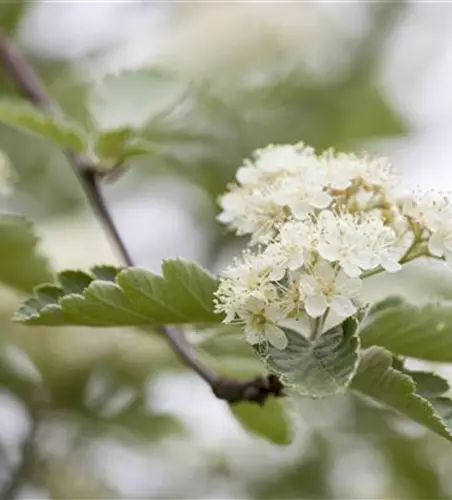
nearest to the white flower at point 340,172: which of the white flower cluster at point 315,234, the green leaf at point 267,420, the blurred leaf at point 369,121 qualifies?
the white flower cluster at point 315,234

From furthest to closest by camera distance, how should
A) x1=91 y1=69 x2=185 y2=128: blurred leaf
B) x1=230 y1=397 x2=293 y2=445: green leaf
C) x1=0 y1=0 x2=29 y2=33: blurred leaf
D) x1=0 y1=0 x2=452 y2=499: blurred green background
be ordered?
x1=0 y1=0 x2=29 y2=33: blurred leaf, x1=0 y1=0 x2=452 y2=499: blurred green background, x1=91 y1=69 x2=185 y2=128: blurred leaf, x1=230 y1=397 x2=293 y2=445: green leaf

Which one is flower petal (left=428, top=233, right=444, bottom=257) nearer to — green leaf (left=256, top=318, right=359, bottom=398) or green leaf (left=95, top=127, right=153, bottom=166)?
green leaf (left=256, top=318, right=359, bottom=398)

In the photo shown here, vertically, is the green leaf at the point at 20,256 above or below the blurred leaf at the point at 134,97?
below

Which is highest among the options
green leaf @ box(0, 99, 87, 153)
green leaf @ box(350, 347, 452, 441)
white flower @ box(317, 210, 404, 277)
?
green leaf @ box(0, 99, 87, 153)

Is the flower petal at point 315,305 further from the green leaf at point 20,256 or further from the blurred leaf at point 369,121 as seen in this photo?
the blurred leaf at point 369,121

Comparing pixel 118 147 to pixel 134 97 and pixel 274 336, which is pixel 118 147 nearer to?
pixel 134 97

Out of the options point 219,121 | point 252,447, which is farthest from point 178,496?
point 219,121

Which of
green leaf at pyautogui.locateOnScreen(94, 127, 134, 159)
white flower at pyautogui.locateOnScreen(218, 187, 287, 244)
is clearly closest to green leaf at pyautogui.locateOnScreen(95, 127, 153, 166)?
green leaf at pyautogui.locateOnScreen(94, 127, 134, 159)
